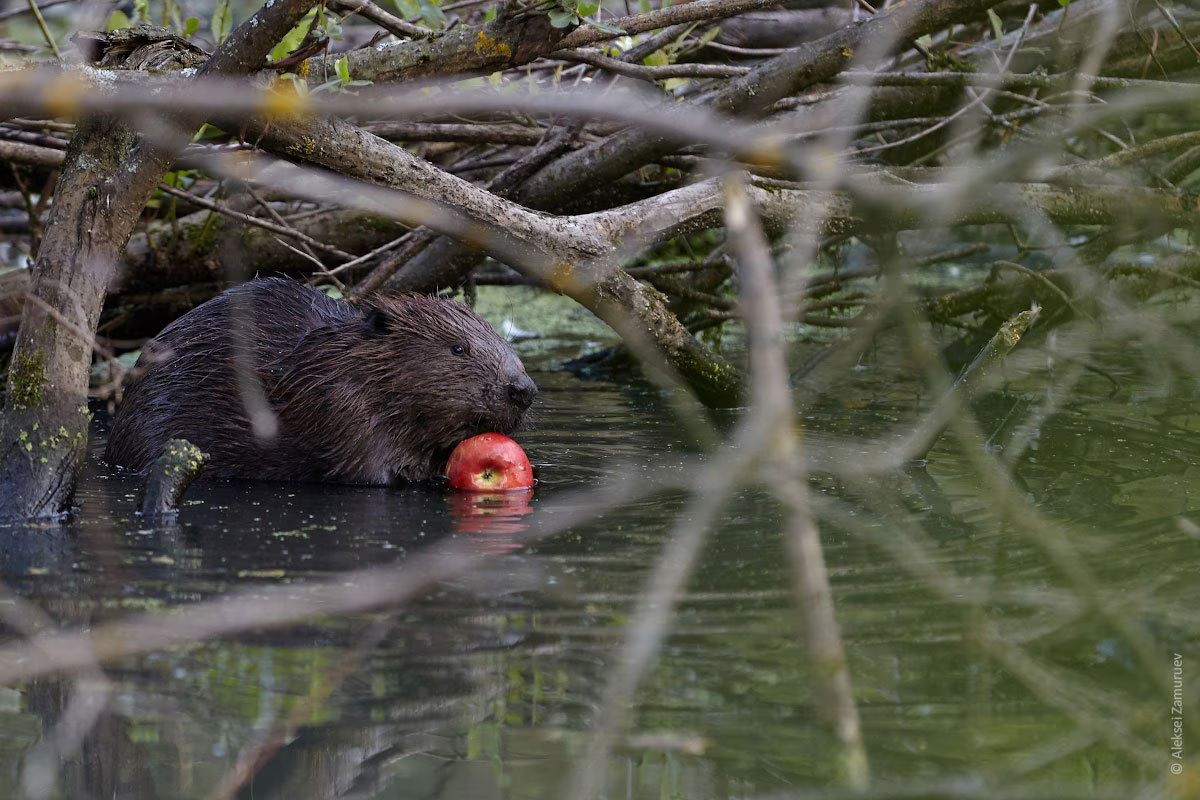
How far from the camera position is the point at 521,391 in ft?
15.2

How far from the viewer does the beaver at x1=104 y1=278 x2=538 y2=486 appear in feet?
15.3

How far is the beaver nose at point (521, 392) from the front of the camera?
15.2 ft

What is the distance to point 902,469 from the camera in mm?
4430

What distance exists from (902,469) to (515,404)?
125 cm

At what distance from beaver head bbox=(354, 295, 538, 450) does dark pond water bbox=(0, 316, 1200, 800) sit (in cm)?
52

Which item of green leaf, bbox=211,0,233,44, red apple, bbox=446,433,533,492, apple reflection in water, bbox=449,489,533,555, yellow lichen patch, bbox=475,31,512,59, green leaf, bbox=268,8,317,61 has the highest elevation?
green leaf, bbox=211,0,233,44

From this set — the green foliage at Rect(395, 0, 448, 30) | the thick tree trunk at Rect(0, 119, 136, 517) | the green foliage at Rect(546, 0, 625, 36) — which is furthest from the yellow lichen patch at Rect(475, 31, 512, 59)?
the thick tree trunk at Rect(0, 119, 136, 517)

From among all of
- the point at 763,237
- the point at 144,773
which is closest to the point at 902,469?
the point at 763,237

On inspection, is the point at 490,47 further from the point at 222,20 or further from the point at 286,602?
the point at 286,602

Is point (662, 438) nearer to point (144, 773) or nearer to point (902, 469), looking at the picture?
point (902, 469)

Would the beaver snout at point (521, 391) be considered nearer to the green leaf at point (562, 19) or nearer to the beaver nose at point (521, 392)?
the beaver nose at point (521, 392)

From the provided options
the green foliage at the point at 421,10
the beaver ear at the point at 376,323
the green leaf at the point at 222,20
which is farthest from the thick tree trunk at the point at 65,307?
the beaver ear at the point at 376,323

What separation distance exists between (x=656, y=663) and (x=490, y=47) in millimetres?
1819

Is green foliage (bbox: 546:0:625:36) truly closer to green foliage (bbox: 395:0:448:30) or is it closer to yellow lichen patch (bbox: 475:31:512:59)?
yellow lichen patch (bbox: 475:31:512:59)
